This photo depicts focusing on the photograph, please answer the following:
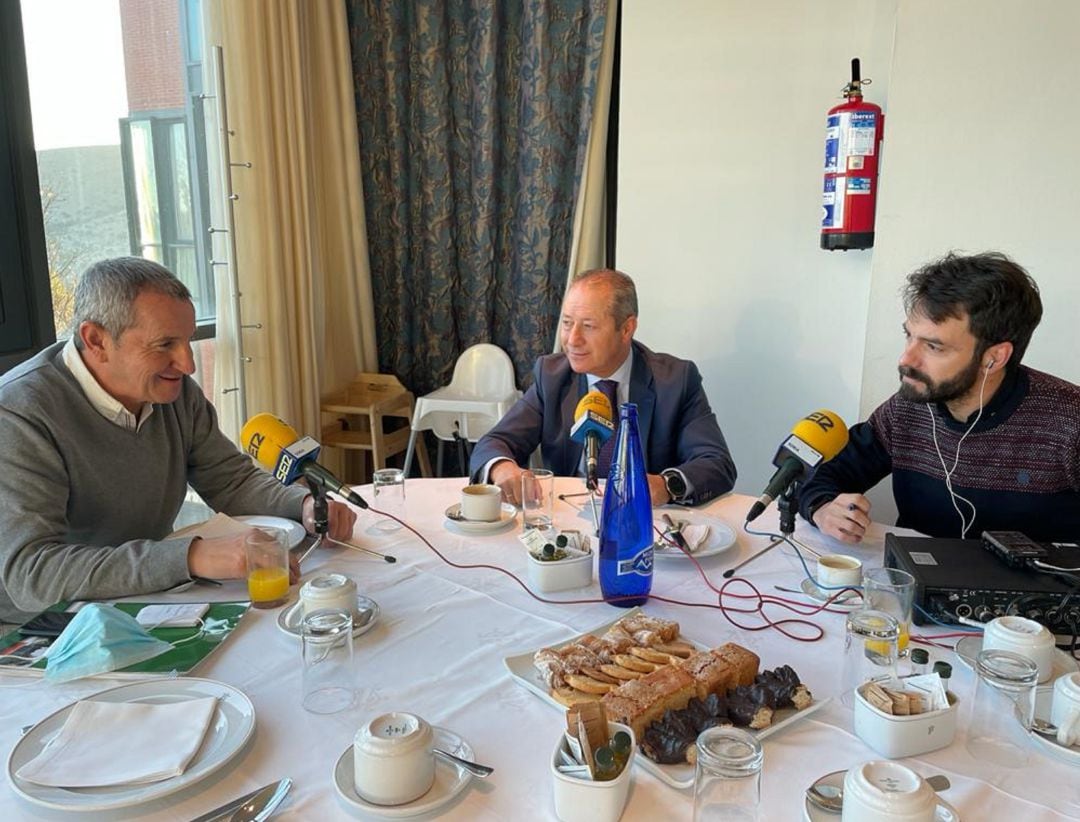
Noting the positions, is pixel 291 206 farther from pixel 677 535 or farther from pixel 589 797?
pixel 589 797

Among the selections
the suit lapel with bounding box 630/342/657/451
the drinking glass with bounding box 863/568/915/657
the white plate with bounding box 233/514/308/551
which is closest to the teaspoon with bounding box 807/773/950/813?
the drinking glass with bounding box 863/568/915/657

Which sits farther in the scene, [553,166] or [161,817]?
[553,166]

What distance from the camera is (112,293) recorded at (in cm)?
170

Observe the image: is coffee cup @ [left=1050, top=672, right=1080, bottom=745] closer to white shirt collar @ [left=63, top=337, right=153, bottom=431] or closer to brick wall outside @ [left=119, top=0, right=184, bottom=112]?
white shirt collar @ [left=63, top=337, right=153, bottom=431]

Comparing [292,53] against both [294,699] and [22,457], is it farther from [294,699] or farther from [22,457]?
[294,699]

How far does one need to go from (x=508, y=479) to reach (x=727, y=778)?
125 centimetres

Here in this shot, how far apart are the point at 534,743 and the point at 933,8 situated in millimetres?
2422

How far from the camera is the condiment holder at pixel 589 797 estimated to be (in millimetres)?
922

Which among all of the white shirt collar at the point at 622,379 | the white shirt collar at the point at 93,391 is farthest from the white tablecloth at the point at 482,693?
the white shirt collar at the point at 622,379

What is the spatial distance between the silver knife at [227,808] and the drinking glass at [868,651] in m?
0.80

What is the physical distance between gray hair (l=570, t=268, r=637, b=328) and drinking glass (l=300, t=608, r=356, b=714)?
60.0 inches

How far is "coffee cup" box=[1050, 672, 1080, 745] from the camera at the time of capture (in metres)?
1.07

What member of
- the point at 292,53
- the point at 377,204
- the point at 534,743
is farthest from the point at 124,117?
the point at 534,743

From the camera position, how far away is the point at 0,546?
59.5 inches
